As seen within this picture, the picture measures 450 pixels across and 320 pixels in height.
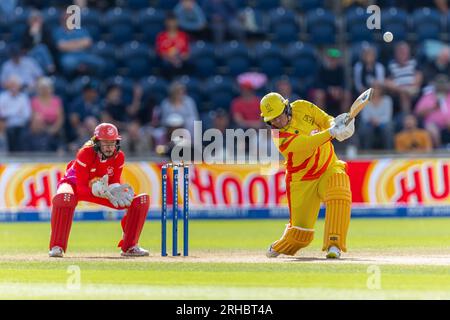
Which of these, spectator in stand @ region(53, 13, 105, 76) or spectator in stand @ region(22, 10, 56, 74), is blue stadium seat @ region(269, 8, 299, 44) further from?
spectator in stand @ region(22, 10, 56, 74)

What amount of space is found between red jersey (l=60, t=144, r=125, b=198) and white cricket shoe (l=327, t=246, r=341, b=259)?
2586mm

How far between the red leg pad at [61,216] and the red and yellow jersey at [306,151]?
237 cm

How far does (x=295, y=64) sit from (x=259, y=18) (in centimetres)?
141

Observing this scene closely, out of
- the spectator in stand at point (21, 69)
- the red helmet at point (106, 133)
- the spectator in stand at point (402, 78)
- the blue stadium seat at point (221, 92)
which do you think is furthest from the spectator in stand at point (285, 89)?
the red helmet at point (106, 133)

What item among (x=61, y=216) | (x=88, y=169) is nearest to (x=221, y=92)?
(x=88, y=169)

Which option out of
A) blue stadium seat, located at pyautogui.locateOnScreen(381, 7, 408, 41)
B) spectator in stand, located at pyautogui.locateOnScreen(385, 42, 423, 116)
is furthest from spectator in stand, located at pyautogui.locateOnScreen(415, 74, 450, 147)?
blue stadium seat, located at pyautogui.locateOnScreen(381, 7, 408, 41)

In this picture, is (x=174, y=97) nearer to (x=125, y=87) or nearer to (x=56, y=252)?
(x=125, y=87)

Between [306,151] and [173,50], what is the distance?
32.3ft

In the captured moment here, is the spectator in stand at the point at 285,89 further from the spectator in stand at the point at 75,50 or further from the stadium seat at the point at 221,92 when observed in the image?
the spectator in stand at the point at 75,50

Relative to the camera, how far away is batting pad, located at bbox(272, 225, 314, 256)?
43.2 feet

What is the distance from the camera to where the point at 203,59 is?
22.5 m

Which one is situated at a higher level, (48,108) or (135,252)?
(48,108)
